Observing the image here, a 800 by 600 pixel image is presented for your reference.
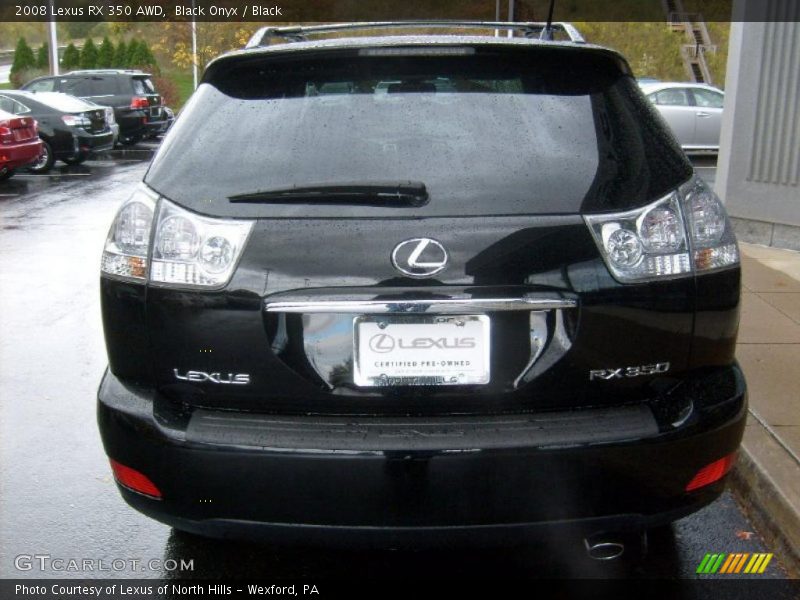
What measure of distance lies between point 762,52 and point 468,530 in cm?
735

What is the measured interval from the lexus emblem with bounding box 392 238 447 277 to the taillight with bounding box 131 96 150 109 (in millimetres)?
23288

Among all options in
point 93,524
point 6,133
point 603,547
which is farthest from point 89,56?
point 603,547

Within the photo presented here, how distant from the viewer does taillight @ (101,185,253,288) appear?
251 centimetres

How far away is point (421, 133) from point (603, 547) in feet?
4.34

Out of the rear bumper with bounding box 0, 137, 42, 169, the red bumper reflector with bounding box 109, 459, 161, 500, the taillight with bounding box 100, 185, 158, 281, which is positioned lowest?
the rear bumper with bounding box 0, 137, 42, 169

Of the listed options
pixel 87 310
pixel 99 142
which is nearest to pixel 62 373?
pixel 87 310

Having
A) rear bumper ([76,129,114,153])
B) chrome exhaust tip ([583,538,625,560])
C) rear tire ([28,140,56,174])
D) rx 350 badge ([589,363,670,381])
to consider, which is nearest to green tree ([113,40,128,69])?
rear bumper ([76,129,114,153])

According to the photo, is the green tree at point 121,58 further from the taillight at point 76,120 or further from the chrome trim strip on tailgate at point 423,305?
the chrome trim strip on tailgate at point 423,305

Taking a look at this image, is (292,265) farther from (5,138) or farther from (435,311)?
(5,138)

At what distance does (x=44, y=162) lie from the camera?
18.3 metres

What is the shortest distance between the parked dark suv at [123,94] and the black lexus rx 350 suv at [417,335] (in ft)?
74.4

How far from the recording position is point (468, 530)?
2453 mm

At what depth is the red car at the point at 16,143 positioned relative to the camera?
15.5 m

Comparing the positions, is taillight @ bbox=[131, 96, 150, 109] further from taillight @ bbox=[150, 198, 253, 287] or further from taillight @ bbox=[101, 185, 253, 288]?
taillight @ bbox=[150, 198, 253, 287]
